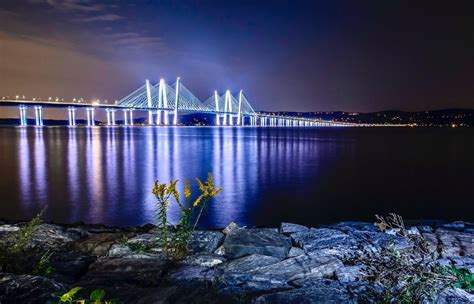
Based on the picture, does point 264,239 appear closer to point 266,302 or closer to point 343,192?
point 266,302

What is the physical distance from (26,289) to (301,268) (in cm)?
279

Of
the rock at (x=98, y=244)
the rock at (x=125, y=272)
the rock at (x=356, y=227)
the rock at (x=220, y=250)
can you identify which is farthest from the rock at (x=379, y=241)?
the rock at (x=98, y=244)

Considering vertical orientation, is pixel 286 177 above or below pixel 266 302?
below

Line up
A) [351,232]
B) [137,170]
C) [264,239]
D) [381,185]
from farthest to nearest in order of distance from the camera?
1. [137,170]
2. [381,185]
3. [351,232]
4. [264,239]

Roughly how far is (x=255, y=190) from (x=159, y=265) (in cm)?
1194

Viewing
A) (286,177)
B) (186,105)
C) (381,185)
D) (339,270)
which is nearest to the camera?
(339,270)

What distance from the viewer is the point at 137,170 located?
23250mm

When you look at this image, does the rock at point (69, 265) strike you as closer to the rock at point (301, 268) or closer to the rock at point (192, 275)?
the rock at point (192, 275)

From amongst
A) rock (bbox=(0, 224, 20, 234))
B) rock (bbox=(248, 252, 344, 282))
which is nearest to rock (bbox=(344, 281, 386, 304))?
rock (bbox=(248, 252, 344, 282))

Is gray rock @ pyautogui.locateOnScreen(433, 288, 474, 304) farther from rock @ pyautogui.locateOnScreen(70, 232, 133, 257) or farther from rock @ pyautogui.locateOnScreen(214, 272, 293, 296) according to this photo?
rock @ pyautogui.locateOnScreen(70, 232, 133, 257)

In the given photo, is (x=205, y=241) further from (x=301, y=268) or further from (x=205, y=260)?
(x=301, y=268)

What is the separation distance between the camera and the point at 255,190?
16.2m

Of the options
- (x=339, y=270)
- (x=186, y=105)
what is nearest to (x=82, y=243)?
(x=339, y=270)

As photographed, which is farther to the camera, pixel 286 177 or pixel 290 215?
pixel 286 177
